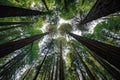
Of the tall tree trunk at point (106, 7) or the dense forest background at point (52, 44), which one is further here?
the dense forest background at point (52, 44)

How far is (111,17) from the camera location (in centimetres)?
1402

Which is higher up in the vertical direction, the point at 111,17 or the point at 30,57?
the point at 111,17

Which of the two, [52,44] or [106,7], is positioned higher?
[106,7]

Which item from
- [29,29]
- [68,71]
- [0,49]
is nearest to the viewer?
[0,49]

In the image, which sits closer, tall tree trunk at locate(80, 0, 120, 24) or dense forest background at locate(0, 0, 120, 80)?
tall tree trunk at locate(80, 0, 120, 24)

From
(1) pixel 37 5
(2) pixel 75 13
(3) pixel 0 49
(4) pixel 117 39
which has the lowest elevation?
(4) pixel 117 39

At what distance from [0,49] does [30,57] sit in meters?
10.7

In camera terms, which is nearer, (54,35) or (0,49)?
(0,49)

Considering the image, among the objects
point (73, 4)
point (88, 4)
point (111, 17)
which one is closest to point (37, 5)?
point (73, 4)

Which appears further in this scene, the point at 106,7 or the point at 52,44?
the point at 52,44

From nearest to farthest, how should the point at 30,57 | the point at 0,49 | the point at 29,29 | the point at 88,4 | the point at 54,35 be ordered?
the point at 0,49 → the point at 88,4 → the point at 30,57 → the point at 29,29 → the point at 54,35

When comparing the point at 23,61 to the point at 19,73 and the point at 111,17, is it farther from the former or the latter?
the point at 111,17

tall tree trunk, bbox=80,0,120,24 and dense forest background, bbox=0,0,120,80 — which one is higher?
tall tree trunk, bbox=80,0,120,24

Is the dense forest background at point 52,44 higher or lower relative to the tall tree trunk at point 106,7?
lower
